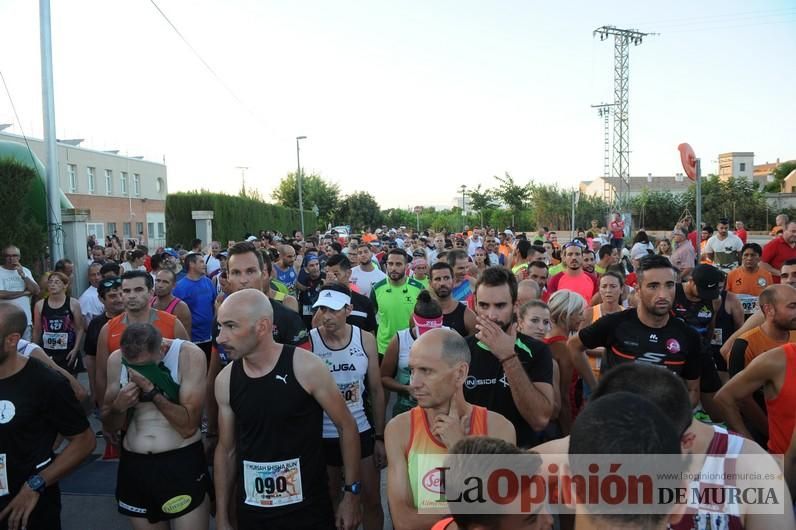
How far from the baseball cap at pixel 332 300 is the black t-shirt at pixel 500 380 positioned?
Result: 3.70ft

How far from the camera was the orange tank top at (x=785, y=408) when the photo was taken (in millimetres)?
3221

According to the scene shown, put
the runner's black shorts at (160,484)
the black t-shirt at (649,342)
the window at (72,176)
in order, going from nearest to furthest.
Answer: the runner's black shorts at (160,484), the black t-shirt at (649,342), the window at (72,176)

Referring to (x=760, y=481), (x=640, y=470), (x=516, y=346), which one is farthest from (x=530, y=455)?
(x=516, y=346)

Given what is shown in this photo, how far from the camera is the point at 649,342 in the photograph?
3.85 metres

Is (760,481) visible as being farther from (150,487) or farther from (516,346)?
(150,487)

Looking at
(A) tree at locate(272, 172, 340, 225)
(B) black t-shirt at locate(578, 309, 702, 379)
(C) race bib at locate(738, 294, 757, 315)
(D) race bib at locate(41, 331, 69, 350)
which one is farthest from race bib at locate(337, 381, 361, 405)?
(A) tree at locate(272, 172, 340, 225)

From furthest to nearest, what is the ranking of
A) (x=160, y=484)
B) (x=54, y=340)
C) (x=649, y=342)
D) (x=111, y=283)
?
(x=54, y=340) → (x=111, y=283) → (x=649, y=342) → (x=160, y=484)

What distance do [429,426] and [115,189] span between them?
168 ft

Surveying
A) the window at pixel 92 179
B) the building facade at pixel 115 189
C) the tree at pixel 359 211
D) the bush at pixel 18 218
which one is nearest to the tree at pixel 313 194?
the tree at pixel 359 211

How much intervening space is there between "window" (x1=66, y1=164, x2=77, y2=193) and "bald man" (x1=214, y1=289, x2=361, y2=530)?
148ft

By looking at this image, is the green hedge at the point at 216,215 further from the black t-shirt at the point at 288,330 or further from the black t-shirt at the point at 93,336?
the black t-shirt at the point at 288,330

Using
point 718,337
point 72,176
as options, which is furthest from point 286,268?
point 72,176

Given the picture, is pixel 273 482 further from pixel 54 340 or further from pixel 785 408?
pixel 54 340

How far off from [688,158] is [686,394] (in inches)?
325
